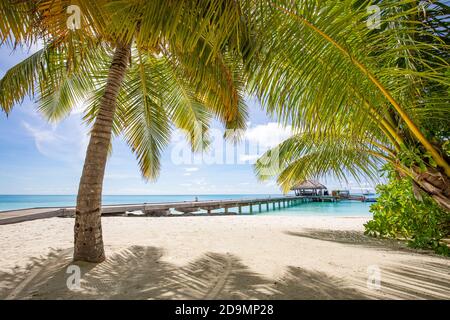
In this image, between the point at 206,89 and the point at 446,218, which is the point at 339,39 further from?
the point at 446,218

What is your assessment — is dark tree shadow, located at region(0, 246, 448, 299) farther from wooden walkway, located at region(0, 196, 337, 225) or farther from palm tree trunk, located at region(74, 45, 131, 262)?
wooden walkway, located at region(0, 196, 337, 225)

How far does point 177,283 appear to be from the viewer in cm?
267

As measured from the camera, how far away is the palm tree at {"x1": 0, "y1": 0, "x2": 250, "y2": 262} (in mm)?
2084

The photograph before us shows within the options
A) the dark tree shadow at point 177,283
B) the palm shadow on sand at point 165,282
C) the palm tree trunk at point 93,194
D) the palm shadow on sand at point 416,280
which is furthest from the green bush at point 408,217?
the palm tree trunk at point 93,194

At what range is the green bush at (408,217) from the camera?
4891mm

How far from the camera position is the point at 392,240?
5906 mm

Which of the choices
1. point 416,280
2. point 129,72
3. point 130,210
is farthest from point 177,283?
point 130,210

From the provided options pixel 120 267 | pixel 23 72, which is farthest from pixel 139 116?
pixel 120 267

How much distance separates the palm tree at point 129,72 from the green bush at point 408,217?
3895 millimetres

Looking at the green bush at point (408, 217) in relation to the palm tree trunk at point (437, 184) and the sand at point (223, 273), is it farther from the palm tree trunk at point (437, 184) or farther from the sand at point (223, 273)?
the palm tree trunk at point (437, 184)

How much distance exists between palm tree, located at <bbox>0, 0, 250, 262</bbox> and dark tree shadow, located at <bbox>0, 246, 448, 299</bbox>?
0.57 m

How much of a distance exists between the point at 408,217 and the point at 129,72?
24.0 ft

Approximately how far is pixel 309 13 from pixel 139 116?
5094 millimetres

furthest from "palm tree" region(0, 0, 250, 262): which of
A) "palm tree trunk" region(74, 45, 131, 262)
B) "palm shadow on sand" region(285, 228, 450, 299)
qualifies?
"palm shadow on sand" region(285, 228, 450, 299)
